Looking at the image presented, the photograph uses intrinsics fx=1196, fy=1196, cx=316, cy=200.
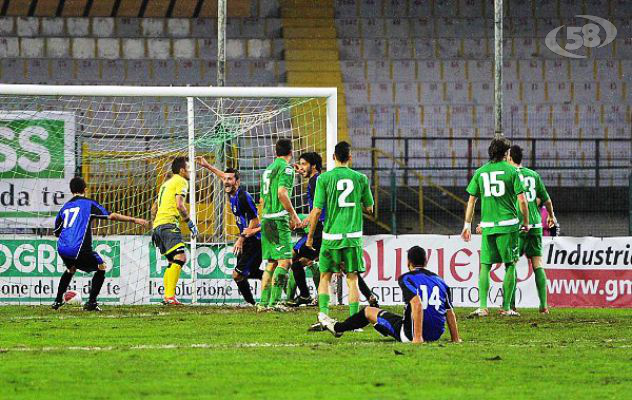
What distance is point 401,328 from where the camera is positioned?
10664 millimetres

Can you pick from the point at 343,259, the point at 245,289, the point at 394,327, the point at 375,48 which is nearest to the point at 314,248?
the point at 245,289

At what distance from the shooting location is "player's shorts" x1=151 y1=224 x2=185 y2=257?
16.6 meters

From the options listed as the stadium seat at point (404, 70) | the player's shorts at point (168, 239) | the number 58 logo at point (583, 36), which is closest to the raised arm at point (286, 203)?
the player's shorts at point (168, 239)

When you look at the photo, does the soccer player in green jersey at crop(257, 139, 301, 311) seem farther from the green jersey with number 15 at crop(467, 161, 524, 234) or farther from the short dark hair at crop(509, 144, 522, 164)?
the short dark hair at crop(509, 144, 522, 164)

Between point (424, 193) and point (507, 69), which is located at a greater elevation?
point (507, 69)

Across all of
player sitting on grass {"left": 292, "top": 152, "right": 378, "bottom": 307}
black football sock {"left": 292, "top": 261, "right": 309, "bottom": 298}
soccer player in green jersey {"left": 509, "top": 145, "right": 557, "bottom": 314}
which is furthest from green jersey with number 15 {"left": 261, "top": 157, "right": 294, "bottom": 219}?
soccer player in green jersey {"left": 509, "top": 145, "right": 557, "bottom": 314}

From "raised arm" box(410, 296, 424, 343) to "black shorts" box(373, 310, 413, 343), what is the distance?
106 mm

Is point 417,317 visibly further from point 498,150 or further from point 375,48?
point 375,48

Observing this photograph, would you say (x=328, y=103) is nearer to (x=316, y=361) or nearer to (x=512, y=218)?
(x=512, y=218)

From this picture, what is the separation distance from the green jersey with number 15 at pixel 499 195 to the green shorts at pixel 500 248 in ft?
0.28

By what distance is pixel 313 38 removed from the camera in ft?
94.6

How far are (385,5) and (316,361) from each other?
2096 cm

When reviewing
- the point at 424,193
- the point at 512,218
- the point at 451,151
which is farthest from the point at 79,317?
the point at 451,151

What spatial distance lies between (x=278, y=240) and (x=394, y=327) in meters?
4.51
